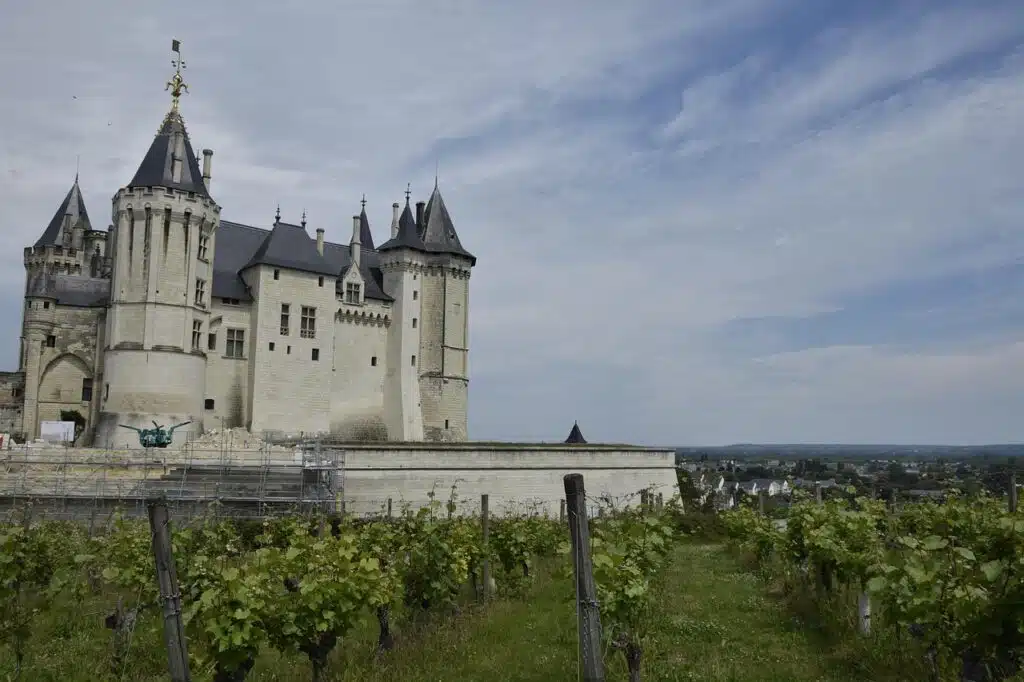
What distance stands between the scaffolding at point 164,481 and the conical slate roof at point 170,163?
11.3m

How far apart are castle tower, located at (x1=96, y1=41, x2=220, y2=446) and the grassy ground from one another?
21784 mm

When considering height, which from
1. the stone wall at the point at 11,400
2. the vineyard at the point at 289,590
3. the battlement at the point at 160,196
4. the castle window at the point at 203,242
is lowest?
the vineyard at the point at 289,590

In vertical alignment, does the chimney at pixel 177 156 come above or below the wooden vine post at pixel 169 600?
above

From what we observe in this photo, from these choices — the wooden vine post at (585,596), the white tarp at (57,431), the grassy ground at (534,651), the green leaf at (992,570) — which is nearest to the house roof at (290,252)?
the white tarp at (57,431)

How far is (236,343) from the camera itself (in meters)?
36.3

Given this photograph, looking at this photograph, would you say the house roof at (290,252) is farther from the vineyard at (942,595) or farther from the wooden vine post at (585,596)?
the wooden vine post at (585,596)

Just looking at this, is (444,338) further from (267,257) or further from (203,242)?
(203,242)

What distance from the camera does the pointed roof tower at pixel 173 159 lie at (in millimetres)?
33125

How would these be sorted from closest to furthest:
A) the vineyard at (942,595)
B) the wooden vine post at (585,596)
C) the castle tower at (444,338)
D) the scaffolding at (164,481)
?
the vineyard at (942,595) < the wooden vine post at (585,596) < the scaffolding at (164,481) < the castle tower at (444,338)

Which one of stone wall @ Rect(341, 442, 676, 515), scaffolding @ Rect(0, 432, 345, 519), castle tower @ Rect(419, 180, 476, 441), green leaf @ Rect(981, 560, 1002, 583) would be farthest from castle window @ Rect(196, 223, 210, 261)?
green leaf @ Rect(981, 560, 1002, 583)

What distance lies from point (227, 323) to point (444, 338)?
10.5 meters

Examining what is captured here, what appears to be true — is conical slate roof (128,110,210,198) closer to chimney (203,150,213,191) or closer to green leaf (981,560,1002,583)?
chimney (203,150,213,191)

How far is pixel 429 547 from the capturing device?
10477 millimetres

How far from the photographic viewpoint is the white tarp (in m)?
34.6
